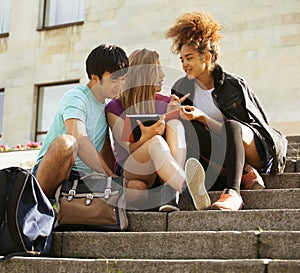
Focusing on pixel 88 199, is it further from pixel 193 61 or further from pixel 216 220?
pixel 193 61

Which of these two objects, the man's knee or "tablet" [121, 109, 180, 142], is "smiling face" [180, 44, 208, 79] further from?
the man's knee

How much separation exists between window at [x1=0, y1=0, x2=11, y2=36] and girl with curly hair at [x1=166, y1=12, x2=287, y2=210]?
1258cm

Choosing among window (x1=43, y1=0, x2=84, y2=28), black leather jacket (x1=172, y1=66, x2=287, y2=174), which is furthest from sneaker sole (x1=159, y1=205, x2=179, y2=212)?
window (x1=43, y1=0, x2=84, y2=28)

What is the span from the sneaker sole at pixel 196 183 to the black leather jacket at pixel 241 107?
33.7 inches

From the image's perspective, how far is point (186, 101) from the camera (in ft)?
20.6

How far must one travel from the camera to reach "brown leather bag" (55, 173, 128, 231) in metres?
5.20

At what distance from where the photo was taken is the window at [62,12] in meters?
17.3

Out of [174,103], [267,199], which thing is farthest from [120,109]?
[267,199]

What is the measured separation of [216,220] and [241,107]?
1.36m

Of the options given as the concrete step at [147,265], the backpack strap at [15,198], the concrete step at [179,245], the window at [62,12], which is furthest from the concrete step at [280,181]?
the window at [62,12]

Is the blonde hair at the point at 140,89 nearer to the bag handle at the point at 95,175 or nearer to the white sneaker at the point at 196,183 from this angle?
the bag handle at the point at 95,175

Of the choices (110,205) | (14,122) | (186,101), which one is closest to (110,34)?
(14,122)

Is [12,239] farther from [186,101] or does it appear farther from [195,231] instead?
[186,101]

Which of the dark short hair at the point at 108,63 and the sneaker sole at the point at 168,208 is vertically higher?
the dark short hair at the point at 108,63
